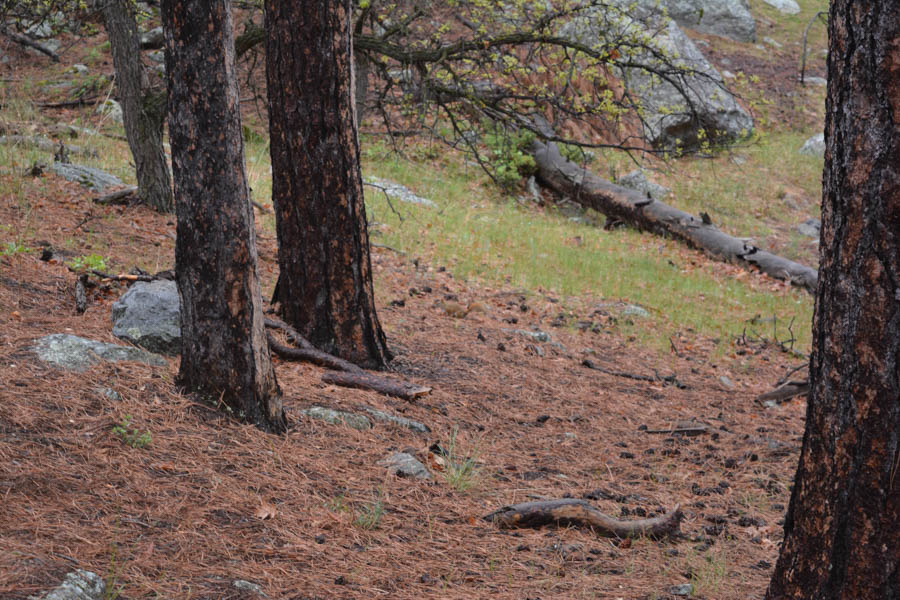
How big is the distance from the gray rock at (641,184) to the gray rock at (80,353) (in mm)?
14423

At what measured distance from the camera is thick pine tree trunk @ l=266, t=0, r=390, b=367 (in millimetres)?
5117

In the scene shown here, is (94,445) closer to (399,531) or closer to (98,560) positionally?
(98,560)

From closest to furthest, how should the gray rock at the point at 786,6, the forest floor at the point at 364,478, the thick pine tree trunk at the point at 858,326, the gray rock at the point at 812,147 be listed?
the thick pine tree trunk at the point at 858,326
the forest floor at the point at 364,478
the gray rock at the point at 812,147
the gray rock at the point at 786,6

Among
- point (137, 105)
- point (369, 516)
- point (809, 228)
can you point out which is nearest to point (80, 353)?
point (369, 516)

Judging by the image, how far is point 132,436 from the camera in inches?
138

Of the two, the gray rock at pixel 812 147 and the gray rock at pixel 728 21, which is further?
the gray rock at pixel 728 21

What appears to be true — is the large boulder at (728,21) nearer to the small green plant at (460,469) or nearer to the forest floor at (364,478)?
the forest floor at (364,478)

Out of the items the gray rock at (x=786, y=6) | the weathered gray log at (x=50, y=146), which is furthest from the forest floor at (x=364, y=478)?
the gray rock at (x=786, y=6)

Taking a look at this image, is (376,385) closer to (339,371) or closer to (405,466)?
(339,371)

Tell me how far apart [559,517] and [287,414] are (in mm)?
1694

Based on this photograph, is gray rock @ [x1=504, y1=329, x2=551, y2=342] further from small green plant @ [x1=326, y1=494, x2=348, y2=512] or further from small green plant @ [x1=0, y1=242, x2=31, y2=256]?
small green plant @ [x1=0, y1=242, x2=31, y2=256]

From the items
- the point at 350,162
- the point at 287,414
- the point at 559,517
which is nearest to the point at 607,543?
the point at 559,517

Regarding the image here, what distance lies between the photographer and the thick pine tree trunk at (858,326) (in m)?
2.06

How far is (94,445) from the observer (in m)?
3.37
